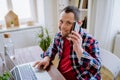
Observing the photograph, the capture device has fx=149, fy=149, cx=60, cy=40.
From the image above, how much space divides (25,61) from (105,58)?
Result: 0.70 m

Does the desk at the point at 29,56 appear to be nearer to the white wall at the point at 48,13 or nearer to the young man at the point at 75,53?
the young man at the point at 75,53

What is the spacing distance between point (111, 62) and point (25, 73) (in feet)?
2.22

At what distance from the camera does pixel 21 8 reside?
279cm

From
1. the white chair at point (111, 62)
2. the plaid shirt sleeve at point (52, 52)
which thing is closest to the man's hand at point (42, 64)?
the plaid shirt sleeve at point (52, 52)

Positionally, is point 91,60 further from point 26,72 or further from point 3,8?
point 3,8

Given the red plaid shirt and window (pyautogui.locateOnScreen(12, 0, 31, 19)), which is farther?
window (pyautogui.locateOnScreen(12, 0, 31, 19))

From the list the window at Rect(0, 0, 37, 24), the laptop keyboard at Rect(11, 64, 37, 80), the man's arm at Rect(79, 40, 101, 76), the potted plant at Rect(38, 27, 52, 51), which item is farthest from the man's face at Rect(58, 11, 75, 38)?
the window at Rect(0, 0, 37, 24)

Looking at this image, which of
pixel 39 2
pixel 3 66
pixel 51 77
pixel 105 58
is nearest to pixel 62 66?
pixel 51 77

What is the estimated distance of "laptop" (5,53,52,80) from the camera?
Answer: 42.3 inches

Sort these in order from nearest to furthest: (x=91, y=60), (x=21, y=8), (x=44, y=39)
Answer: (x=91, y=60) → (x=44, y=39) → (x=21, y=8)

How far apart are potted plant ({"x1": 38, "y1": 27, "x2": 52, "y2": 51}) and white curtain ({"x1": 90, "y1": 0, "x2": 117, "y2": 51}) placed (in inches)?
29.1

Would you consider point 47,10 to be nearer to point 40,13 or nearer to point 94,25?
point 40,13

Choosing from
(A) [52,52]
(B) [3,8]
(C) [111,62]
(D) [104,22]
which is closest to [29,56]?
(A) [52,52]

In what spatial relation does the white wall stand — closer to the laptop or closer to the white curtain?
the white curtain
